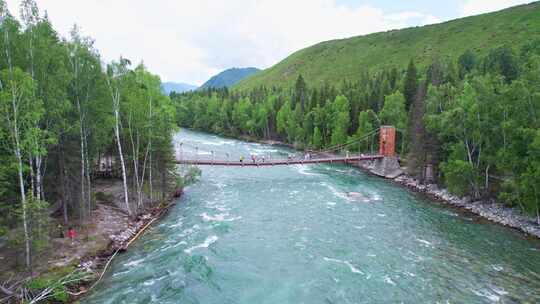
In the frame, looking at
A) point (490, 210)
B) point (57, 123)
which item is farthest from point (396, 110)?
point (57, 123)

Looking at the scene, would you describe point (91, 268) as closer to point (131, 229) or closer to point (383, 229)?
point (131, 229)

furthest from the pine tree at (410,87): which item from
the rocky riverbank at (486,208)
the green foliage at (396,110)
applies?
the rocky riverbank at (486,208)

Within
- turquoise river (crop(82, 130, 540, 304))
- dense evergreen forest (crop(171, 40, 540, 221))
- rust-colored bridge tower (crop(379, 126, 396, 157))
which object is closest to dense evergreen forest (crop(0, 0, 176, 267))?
turquoise river (crop(82, 130, 540, 304))

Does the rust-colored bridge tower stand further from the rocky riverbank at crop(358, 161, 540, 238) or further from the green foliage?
the rocky riverbank at crop(358, 161, 540, 238)

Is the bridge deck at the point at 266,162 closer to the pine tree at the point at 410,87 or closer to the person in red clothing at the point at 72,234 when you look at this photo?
the pine tree at the point at 410,87

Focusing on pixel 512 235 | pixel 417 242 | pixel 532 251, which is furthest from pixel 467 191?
pixel 417 242

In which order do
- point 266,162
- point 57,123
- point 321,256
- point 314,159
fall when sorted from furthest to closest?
point 314,159 < point 266,162 < point 321,256 < point 57,123

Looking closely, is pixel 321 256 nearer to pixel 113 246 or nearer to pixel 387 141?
pixel 113 246
